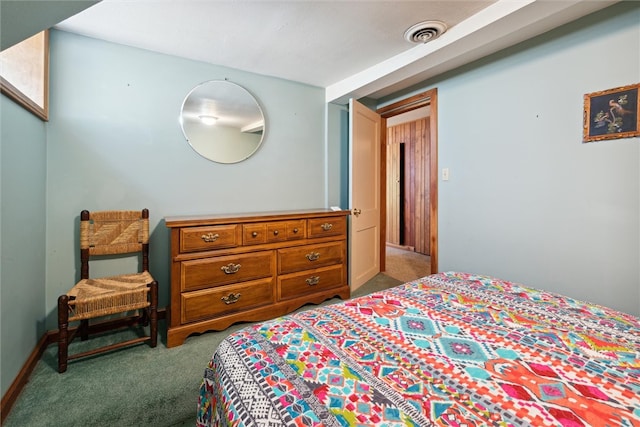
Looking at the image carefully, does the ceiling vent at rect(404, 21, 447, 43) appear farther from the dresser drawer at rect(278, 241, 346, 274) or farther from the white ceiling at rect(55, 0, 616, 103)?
the dresser drawer at rect(278, 241, 346, 274)

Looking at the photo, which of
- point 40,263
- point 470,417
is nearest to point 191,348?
point 40,263

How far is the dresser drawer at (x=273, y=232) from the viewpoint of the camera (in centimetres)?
226

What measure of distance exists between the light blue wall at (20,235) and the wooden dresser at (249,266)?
75cm

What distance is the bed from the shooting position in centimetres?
61

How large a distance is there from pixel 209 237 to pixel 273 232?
52 cm

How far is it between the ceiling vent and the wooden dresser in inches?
61.9

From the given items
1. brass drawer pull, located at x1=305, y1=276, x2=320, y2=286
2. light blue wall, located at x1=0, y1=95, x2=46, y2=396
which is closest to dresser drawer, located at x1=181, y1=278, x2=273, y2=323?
brass drawer pull, located at x1=305, y1=276, x2=320, y2=286

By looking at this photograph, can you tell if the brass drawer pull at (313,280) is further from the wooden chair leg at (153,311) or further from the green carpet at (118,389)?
the wooden chair leg at (153,311)

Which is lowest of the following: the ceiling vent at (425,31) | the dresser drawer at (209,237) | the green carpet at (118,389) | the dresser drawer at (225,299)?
the green carpet at (118,389)

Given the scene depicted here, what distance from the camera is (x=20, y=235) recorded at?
1604 millimetres

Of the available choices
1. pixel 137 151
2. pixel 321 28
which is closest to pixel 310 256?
pixel 137 151

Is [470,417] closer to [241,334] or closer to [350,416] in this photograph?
[350,416]

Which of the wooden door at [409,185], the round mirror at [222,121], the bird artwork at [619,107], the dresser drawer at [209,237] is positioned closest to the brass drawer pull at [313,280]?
the dresser drawer at [209,237]

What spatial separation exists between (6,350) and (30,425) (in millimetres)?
395
